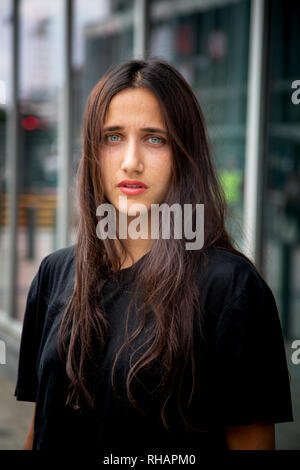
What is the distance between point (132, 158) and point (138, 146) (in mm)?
37

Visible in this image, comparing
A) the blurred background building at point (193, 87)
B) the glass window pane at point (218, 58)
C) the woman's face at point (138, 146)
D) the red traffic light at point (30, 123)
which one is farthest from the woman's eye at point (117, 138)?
the red traffic light at point (30, 123)

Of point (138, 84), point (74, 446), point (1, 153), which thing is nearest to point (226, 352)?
point (74, 446)

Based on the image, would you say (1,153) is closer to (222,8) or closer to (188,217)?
(222,8)

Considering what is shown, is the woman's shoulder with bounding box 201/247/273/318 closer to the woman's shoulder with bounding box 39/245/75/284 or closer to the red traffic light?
the woman's shoulder with bounding box 39/245/75/284

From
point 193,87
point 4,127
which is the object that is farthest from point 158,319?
point 4,127

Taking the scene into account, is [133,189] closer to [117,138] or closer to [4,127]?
[117,138]

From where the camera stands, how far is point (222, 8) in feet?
14.2

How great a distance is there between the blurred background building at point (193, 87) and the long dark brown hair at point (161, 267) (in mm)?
1063

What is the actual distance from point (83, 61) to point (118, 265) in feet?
12.2

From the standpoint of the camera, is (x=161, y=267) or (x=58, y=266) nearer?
(x=161, y=267)

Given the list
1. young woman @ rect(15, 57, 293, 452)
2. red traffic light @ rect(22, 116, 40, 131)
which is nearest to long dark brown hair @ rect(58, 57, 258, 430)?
young woman @ rect(15, 57, 293, 452)

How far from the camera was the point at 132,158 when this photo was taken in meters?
1.35

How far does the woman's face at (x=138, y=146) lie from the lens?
1.36 metres

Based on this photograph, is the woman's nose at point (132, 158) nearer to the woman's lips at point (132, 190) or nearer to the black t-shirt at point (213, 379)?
the woman's lips at point (132, 190)
